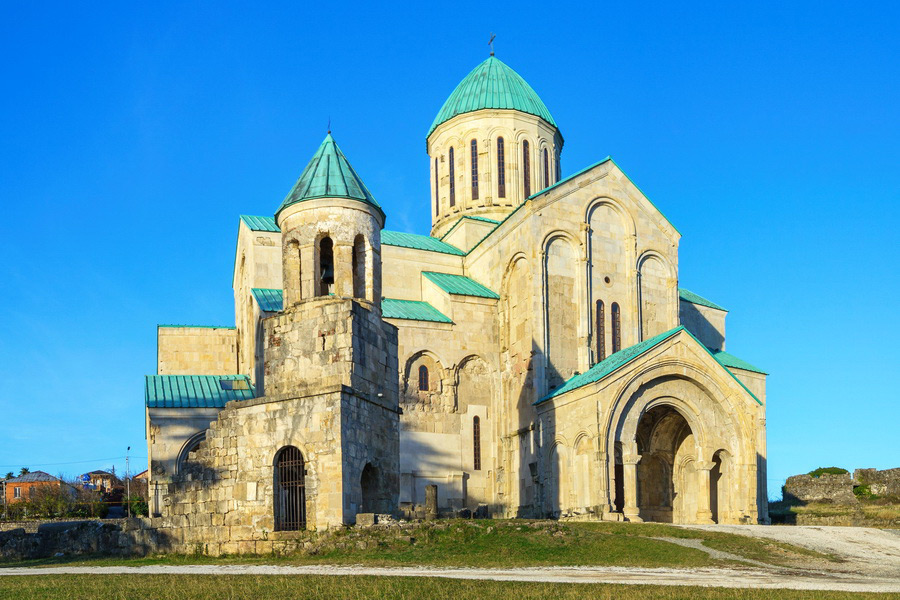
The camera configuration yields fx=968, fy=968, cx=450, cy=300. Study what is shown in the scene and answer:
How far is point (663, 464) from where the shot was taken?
3388 centimetres

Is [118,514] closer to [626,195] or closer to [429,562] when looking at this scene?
[626,195]

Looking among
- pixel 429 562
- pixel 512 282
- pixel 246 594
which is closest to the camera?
pixel 246 594

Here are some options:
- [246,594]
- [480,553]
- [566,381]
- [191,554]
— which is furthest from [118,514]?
[246,594]

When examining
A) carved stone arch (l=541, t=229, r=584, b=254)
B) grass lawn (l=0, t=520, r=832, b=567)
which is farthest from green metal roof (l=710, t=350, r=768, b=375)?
grass lawn (l=0, t=520, r=832, b=567)

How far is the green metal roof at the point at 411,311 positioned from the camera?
33000 millimetres

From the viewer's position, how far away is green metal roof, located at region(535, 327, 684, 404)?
29.4m

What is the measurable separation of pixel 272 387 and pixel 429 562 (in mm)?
6012

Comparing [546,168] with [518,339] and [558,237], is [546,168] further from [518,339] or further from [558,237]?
Result: [518,339]

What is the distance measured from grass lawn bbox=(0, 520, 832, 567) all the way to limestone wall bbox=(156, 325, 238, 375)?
15325mm

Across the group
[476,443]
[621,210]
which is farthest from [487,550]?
[621,210]

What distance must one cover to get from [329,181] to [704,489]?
1602 centimetres

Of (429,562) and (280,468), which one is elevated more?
(280,468)

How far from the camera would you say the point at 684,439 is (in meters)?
33.0

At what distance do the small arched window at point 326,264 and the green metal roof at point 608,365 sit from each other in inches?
370
